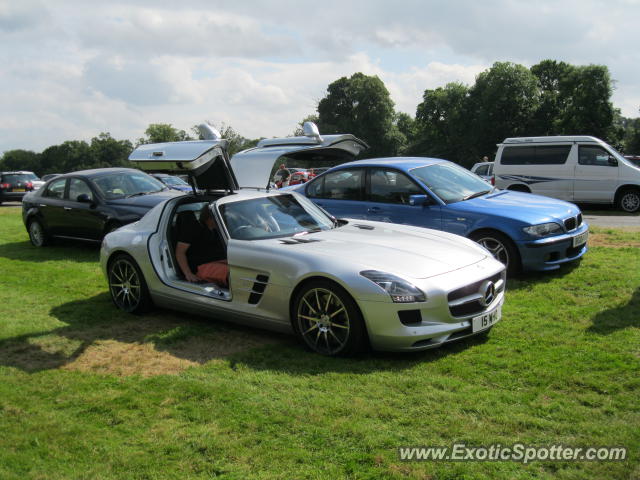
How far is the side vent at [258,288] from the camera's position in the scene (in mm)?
5375

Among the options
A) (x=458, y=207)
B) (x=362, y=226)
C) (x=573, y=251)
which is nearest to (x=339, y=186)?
(x=458, y=207)

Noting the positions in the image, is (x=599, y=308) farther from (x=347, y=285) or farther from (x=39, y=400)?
(x=39, y=400)

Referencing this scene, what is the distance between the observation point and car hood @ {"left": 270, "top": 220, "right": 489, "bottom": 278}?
501 cm

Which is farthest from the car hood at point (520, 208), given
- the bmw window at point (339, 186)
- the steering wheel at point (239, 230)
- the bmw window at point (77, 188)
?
the bmw window at point (77, 188)

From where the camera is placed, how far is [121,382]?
4.71 m

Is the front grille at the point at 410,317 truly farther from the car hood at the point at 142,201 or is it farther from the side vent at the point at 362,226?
the car hood at the point at 142,201

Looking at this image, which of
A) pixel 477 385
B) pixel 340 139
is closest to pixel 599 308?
pixel 477 385

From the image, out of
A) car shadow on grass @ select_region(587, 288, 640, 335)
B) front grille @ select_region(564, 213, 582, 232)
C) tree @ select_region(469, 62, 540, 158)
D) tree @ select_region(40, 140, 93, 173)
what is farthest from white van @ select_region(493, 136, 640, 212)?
tree @ select_region(40, 140, 93, 173)

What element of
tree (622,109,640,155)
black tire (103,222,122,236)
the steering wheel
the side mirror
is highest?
tree (622,109,640,155)

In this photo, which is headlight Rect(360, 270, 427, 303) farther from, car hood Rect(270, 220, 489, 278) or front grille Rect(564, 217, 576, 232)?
front grille Rect(564, 217, 576, 232)

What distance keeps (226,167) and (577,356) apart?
4.08m

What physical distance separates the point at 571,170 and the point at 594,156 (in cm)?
68

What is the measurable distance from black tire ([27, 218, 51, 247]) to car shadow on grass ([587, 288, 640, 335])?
10.3m

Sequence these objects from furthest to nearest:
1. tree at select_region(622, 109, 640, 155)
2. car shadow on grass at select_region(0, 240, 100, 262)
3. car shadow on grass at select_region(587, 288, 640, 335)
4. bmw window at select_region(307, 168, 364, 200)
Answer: tree at select_region(622, 109, 640, 155) < car shadow on grass at select_region(0, 240, 100, 262) < bmw window at select_region(307, 168, 364, 200) < car shadow on grass at select_region(587, 288, 640, 335)
